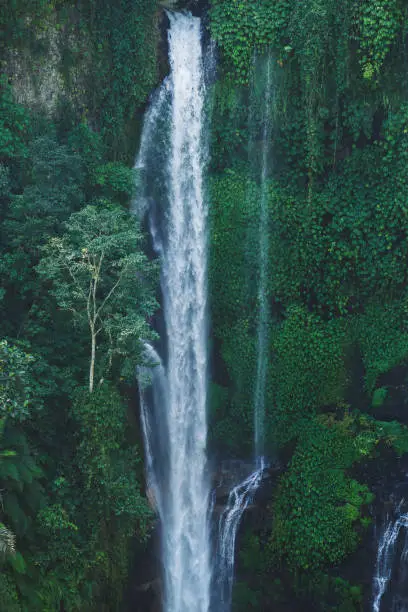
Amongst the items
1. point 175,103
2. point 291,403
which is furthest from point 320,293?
point 175,103

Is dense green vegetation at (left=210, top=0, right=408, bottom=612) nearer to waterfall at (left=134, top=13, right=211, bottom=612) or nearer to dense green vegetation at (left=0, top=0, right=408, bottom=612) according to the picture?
dense green vegetation at (left=0, top=0, right=408, bottom=612)

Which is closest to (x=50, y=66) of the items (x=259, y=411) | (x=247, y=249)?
(x=247, y=249)

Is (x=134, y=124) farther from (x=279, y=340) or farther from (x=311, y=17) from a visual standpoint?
(x=279, y=340)

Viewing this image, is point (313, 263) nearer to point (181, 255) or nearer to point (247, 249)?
point (247, 249)

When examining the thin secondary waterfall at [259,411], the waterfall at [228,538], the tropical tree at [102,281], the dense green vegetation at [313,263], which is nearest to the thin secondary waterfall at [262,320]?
the thin secondary waterfall at [259,411]

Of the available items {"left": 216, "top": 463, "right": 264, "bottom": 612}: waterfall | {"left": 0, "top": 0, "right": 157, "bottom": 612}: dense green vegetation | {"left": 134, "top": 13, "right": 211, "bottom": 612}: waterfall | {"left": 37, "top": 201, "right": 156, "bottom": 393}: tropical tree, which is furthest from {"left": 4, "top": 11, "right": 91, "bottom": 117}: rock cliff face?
{"left": 216, "top": 463, "right": 264, "bottom": 612}: waterfall

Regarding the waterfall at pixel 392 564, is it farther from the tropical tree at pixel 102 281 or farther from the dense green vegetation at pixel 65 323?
the tropical tree at pixel 102 281
